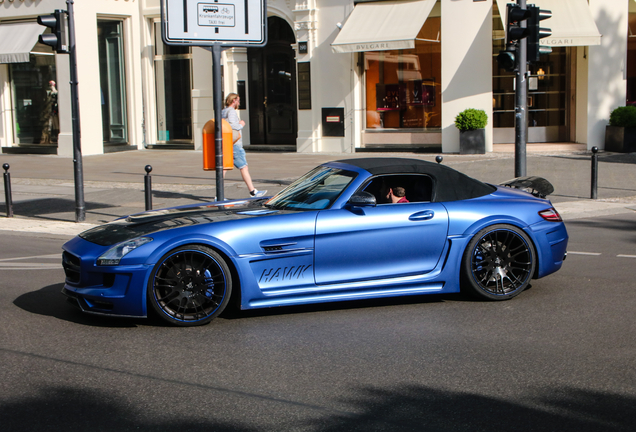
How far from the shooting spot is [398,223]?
6434mm

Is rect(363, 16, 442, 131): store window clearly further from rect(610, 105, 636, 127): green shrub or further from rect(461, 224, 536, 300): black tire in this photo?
rect(461, 224, 536, 300): black tire

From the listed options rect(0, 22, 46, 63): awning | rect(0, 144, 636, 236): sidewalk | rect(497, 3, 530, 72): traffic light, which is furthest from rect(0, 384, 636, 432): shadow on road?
rect(0, 22, 46, 63): awning

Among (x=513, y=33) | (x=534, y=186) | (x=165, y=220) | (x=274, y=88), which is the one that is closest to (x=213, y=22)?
(x=165, y=220)

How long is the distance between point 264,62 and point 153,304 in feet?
68.8

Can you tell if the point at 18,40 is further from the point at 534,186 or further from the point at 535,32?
the point at 534,186

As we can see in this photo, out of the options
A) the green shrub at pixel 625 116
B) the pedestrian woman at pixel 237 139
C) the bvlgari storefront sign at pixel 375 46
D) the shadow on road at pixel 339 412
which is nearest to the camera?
the shadow on road at pixel 339 412

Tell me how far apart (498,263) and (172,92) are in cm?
2233

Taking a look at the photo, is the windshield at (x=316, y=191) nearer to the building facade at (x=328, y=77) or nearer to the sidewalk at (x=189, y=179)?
the sidewalk at (x=189, y=179)

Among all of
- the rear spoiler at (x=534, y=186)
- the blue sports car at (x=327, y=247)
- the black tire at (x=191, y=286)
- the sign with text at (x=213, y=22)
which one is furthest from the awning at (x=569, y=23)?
the black tire at (x=191, y=286)

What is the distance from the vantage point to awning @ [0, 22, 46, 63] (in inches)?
971

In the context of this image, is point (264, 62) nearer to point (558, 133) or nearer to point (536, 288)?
point (558, 133)

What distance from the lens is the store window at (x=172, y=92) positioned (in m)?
27.1

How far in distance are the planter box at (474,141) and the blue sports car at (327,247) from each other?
14.6 meters

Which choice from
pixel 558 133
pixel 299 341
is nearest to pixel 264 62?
pixel 558 133
